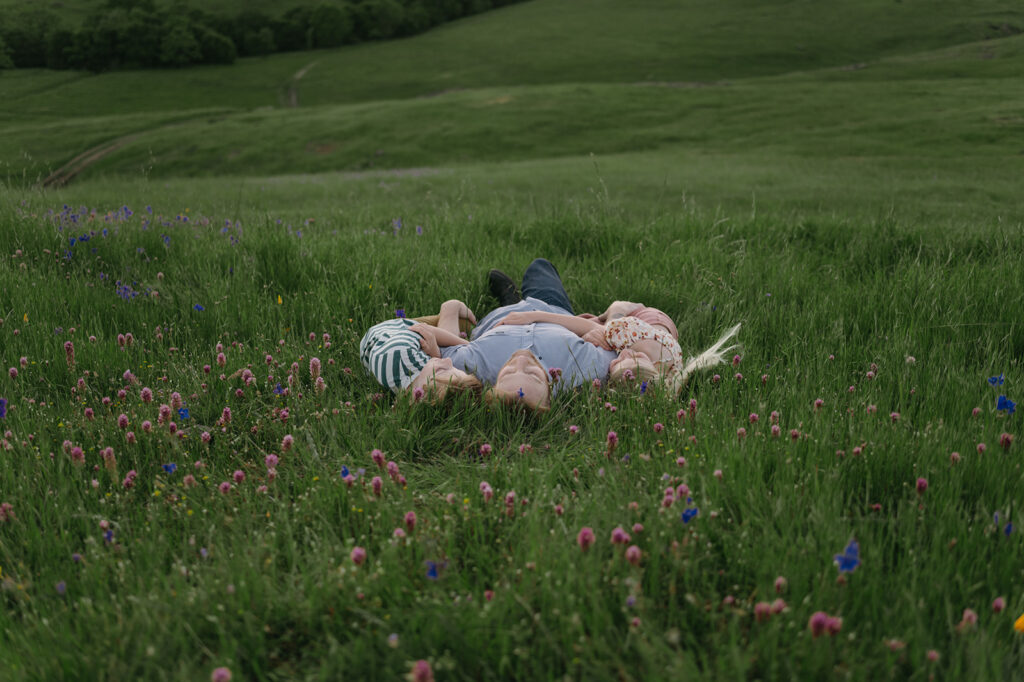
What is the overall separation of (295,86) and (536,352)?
71252 mm

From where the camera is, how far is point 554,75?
2665 inches

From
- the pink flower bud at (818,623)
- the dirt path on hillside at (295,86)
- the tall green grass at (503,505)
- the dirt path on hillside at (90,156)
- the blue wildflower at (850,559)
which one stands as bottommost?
the tall green grass at (503,505)

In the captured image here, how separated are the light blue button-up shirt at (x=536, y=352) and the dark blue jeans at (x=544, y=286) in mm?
822

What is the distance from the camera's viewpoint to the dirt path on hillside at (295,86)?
6152 cm

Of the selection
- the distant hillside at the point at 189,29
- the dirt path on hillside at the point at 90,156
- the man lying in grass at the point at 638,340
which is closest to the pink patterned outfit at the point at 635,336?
the man lying in grass at the point at 638,340

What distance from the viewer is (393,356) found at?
374 centimetres

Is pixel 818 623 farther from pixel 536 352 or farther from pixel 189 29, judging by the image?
pixel 189 29

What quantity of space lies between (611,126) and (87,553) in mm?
40339

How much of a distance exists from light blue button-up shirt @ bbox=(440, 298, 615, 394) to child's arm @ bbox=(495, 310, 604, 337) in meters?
0.16

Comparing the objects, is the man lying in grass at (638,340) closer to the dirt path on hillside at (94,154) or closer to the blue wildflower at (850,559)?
the blue wildflower at (850,559)

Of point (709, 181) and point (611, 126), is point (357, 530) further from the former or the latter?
point (611, 126)

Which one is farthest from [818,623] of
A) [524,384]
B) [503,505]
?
[524,384]

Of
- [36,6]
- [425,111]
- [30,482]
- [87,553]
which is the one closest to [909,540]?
[87,553]

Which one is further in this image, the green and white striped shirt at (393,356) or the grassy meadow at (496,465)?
the green and white striped shirt at (393,356)
